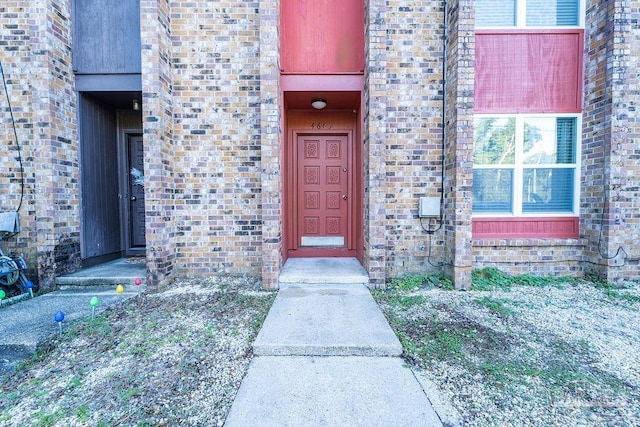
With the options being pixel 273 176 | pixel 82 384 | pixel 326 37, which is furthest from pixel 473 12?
pixel 82 384

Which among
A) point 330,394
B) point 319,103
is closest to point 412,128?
point 319,103

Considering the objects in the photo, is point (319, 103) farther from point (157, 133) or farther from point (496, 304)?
point (496, 304)

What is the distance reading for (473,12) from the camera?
390 centimetres

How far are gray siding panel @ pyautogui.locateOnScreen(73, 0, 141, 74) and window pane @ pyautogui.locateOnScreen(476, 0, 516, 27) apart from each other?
5464 mm

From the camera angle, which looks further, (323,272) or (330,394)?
(323,272)

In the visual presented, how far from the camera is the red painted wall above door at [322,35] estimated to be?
4441 mm

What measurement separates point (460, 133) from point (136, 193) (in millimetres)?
6095

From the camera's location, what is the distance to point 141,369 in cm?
229

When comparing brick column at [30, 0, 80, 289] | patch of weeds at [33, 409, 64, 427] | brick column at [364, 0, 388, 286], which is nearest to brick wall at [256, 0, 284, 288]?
brick column at [364, 0, 388, 286]

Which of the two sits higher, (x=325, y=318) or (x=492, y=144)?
(x=492, y=144)

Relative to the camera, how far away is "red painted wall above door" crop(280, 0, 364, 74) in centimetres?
444

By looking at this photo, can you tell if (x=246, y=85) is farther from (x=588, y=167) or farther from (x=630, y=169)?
(x=630, y=169)

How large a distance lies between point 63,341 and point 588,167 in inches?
284

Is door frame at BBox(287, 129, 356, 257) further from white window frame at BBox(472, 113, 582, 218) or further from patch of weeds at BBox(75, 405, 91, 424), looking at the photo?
patch of weeds at BBox(75, 405, 91, 424)
